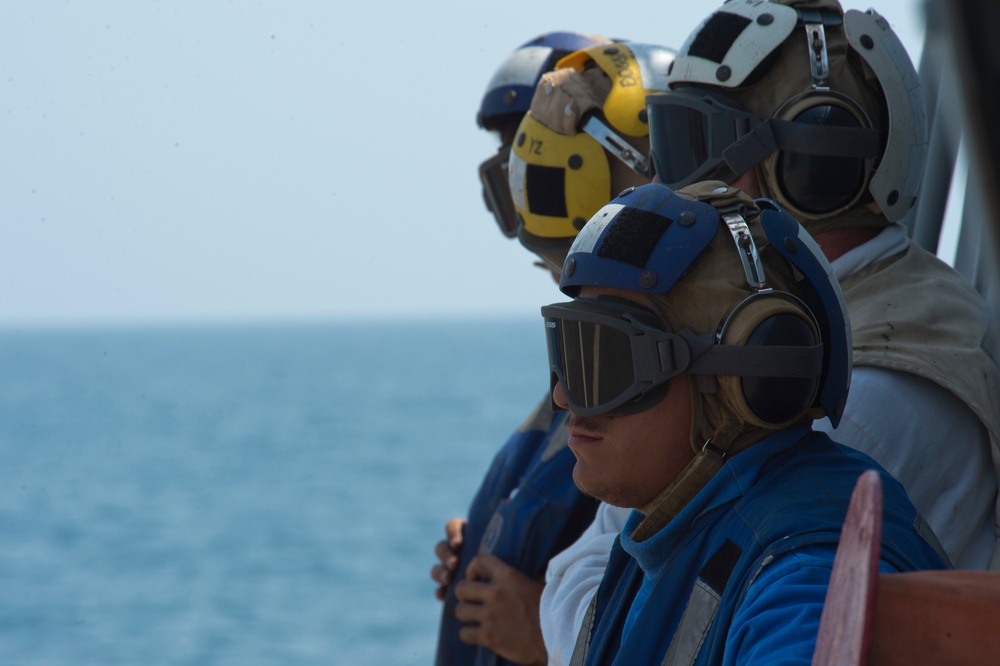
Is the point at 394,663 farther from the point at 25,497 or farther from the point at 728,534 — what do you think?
the point at 25,497

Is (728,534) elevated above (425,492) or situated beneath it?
elevated above

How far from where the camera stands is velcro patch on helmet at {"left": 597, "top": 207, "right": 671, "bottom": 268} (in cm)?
183

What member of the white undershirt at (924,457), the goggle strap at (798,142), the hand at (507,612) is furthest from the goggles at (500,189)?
the white undershirt at (924,457)

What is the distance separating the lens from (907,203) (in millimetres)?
2559

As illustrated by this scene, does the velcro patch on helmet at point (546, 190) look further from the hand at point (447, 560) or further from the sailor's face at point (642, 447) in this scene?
the sailor's face at point (642, 447)

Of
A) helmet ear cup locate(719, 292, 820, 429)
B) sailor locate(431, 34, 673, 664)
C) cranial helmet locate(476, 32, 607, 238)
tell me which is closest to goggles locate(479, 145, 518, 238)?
cranial helmet locate(476, 32, 607, 238)

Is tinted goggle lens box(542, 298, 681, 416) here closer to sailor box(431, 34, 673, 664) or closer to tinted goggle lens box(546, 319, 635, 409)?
tinted goggle lens box(546, 319, 635, 409)

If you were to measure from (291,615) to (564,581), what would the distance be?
21.0m

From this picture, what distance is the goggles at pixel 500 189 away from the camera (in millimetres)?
3855

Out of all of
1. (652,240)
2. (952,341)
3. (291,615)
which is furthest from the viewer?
(291,615)

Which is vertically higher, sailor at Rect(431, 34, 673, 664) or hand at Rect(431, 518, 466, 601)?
sailor at Rect(431, 34, 673, 664)

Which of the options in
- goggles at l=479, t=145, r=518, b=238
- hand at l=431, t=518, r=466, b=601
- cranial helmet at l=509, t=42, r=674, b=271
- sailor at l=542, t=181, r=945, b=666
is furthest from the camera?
goggles at l=479, t=145, r=518, b=238

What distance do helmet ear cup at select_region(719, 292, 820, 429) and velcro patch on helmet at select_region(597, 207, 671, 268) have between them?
160mm

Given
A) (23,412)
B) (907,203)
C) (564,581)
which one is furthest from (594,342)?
(23,412)
